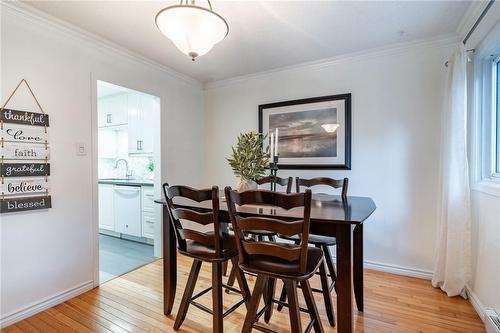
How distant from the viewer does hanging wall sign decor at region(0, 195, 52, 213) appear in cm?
187

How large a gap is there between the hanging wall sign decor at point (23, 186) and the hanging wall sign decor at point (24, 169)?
0.04m

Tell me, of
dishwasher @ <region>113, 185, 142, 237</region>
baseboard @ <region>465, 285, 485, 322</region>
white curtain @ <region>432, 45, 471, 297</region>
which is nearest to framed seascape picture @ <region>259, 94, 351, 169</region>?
white curtain @ <region>432, 45, 471, 297</region>

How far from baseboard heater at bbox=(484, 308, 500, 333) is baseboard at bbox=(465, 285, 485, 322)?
0.18 metres

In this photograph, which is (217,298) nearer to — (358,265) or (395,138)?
(358,265)

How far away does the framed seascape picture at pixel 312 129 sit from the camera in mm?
2914

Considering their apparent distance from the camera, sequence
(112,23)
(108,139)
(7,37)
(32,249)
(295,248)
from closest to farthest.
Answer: (295,248), (7,37), (32,249), (112,23), (108,139)

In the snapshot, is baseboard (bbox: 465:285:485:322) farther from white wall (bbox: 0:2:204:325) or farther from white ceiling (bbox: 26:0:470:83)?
white wall (bbox: 0:2:204:325)

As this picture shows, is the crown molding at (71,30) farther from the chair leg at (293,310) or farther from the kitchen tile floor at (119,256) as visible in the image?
the chair leg at (293,310)

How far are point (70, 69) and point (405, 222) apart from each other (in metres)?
3.41

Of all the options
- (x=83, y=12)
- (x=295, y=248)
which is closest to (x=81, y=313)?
(x=295, y=248)

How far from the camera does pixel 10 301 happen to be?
189 centimetres

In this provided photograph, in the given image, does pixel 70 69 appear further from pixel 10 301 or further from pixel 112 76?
pixel 10 301

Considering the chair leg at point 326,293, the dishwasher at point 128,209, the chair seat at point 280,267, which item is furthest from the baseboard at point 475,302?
the dishwasher at point 128,209

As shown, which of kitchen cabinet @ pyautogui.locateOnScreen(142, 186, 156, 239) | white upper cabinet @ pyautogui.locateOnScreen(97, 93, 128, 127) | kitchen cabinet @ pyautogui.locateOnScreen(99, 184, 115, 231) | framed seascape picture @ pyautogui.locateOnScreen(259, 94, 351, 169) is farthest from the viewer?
white upper cabinet @ pyautogui.locateOnScreen(97, 93, 128, 127)
